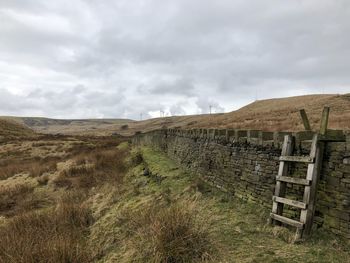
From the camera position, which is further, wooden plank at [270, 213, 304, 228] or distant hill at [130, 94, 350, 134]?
distant hill at [130, 94, 350, 134]

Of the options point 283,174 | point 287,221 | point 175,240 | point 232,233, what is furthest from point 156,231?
point 283,174

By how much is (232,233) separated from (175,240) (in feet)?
4.46

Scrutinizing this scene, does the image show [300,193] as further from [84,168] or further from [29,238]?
[84,168]

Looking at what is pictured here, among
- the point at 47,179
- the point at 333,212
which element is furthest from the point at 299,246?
the point at 47,179

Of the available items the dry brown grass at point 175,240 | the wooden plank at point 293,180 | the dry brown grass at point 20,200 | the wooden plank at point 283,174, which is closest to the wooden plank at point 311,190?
the wooden plank at point 293,180

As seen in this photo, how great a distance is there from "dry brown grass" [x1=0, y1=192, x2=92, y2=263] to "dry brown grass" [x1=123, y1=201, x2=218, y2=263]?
1.21 metres

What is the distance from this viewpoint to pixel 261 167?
6.86 metres

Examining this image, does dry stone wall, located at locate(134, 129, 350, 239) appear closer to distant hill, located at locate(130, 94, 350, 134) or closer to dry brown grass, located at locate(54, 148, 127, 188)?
dry brown grass, located at locate(54, 148, 127, 188)

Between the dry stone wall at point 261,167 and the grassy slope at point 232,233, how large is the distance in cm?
32

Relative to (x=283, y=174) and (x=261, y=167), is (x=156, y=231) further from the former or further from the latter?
(x=261, y=167)

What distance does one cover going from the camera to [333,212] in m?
5.01

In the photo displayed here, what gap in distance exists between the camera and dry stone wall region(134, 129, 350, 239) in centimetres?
492

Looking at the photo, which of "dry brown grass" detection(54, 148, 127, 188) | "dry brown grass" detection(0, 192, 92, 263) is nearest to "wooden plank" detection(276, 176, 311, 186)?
"dry brown grass" detection(0, 192, 92, 263)

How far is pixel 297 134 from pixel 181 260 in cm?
316
